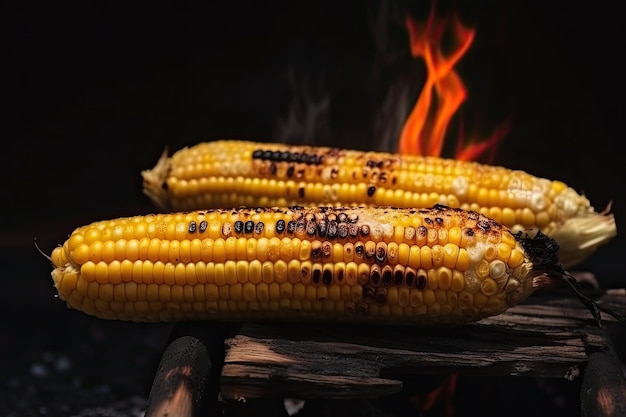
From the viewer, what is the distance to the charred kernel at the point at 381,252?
191cm

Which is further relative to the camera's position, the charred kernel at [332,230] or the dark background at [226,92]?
the dark background at [226,92]

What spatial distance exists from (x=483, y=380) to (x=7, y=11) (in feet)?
8.26

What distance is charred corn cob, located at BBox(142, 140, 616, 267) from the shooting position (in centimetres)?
257

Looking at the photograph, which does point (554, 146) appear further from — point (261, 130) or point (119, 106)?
point (119, 106)

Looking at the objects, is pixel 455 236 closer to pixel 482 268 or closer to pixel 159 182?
pixel 482 268

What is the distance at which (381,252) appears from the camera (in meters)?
1.92

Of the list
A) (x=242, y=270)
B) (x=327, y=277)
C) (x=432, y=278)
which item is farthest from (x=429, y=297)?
(x=242, y=270)

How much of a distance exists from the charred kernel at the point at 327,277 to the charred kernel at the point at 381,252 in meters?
0.13

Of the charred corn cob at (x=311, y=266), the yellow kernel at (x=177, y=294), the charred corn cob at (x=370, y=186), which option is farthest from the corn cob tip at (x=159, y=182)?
the yellow kernel at (x=177, y=294)

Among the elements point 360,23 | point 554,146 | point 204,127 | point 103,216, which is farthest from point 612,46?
point 103,216

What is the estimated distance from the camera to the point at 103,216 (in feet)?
11.9

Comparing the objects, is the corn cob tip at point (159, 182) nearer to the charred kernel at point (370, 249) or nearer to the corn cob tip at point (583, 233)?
the charred kernel at point (370, 249)

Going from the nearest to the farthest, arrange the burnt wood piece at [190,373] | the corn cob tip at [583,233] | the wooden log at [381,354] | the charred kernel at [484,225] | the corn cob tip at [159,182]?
the burnt wood piece at [190,373], the wooden log at [381,354], the charred kernel at [484,225], the corn cob tip at [583,233], the corn cob tip at [159,182]

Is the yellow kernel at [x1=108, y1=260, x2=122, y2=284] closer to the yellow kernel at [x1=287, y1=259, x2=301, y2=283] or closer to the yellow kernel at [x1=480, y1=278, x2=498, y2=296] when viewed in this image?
the yellow kernel at [x1=287, y1=259, x2=301, y2=283]
